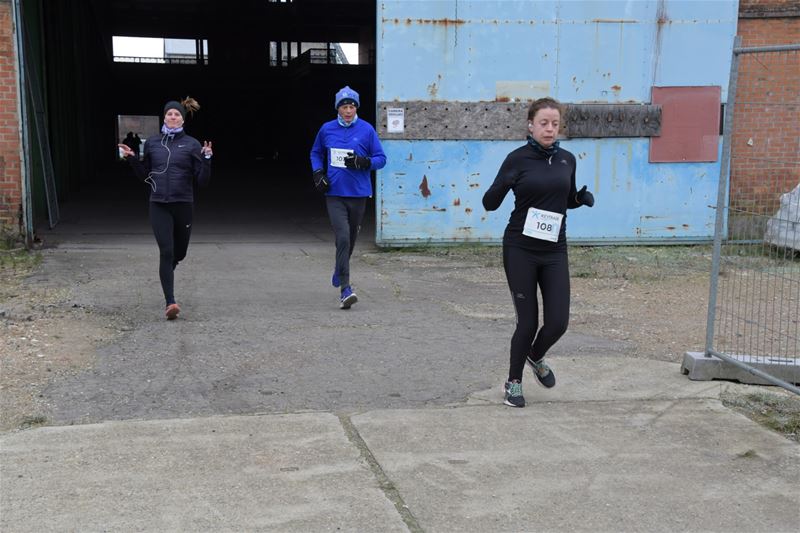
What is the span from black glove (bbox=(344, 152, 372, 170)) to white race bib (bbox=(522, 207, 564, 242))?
2.87 meters

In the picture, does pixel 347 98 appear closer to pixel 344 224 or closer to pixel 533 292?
pixel 344 224

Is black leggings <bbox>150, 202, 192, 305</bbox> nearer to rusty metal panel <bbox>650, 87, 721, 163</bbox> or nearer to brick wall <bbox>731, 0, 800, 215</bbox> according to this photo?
rusty metal panel <bbox>650, 87, 721, 163</bbox>

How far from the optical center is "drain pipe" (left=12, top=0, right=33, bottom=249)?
31.8 feet

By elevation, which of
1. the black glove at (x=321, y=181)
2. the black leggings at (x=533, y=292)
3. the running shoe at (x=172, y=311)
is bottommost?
the running shoe at (x=172, y=311)

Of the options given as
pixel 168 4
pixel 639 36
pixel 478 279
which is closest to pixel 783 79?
pixel 639 36

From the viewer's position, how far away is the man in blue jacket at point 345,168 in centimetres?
753

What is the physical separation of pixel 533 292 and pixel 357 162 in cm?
299

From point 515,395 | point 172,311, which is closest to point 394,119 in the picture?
point 172,311

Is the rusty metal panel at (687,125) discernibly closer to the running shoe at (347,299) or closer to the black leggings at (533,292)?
the running shoe at (347,299)

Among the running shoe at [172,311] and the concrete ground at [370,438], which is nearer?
the concrete ground at [370,438]

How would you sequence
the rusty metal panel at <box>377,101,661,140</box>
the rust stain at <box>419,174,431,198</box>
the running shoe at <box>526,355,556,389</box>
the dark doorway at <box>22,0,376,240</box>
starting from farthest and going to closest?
1. the dark doorway at <box>22,0,376,240</box>
2. the rust stain at <box>419,174,431,198</box>
3. the rusty metal panel at <box>377,101,661,140</box>
4. the running shoe at <box>526,355,556,389</box>

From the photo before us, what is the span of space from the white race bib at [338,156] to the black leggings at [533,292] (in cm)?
291

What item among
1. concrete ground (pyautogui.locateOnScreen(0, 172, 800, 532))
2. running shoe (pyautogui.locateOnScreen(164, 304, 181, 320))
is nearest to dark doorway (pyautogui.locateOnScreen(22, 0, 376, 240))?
running shoe (pyautogui.locateOnScreen(164, 304, 181, 320))

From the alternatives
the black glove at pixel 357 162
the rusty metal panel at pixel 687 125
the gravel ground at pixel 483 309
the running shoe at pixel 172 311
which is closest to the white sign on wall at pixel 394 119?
the gravel ground at pixel 483 309
